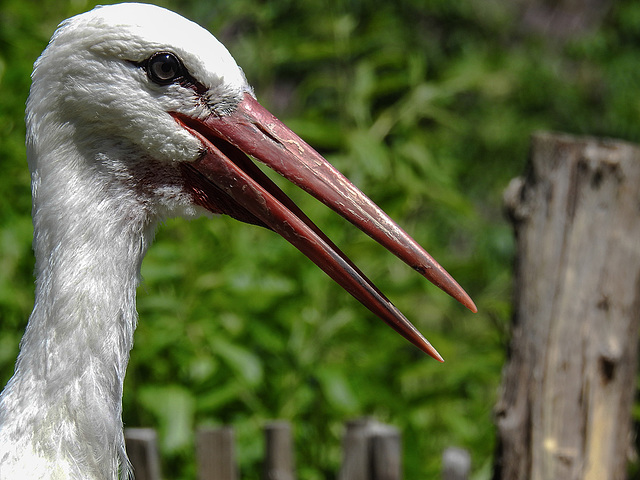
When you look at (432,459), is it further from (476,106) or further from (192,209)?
(476,106)

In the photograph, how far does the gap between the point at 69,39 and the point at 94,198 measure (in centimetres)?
28

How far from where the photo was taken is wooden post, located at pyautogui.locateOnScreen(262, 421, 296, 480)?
92.6 inches

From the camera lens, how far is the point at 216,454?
7.68ft

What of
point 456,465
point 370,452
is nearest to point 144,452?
point 370,452

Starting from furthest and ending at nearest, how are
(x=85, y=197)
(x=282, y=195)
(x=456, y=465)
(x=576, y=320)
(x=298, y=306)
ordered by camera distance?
(x=298, y=306), (x=456, y=465), (x=576, y=320), (x=282, y=195), (x=85, y=197)

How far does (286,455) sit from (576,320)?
3.06ft

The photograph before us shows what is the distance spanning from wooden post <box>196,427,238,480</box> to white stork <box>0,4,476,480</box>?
32.4 inches

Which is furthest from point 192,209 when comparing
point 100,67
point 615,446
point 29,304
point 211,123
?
point 615,446

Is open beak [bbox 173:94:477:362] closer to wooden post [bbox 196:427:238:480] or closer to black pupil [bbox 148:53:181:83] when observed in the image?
black pupil [bbox 148:53:181:83]

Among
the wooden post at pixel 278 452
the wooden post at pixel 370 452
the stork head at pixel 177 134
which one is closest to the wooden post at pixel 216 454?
the wooden post at pixel 278 452

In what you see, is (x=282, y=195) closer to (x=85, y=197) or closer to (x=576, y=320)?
(x=85, y=197)

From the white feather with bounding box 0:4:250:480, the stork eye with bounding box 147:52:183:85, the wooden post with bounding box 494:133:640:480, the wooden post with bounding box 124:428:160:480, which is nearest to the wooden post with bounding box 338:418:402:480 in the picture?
the wooden post with bounding box 494:133:640:480

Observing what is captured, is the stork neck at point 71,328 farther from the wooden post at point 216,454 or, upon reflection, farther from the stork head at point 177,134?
the wooden post at point 216,454

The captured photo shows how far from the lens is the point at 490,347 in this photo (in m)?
3.09
